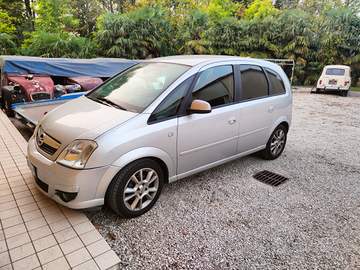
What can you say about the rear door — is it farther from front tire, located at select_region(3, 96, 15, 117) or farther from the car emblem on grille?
front tire, located at select_region(3, 96, 15, 117)

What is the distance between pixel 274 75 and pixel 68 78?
6.74 metres

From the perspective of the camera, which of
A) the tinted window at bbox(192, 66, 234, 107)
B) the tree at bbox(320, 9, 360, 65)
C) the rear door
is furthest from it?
the tree at bbox(320, 9, 360, 65)

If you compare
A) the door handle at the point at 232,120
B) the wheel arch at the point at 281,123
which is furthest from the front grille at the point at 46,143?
the wheel arch at the point at 281,123

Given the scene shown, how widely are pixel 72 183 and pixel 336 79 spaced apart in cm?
1618

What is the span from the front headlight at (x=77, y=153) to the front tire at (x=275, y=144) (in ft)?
10.5

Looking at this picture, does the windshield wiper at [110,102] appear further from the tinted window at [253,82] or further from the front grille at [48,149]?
the tinted window at [253,82]

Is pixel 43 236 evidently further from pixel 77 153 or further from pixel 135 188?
pixel 135 188

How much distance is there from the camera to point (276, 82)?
432cm

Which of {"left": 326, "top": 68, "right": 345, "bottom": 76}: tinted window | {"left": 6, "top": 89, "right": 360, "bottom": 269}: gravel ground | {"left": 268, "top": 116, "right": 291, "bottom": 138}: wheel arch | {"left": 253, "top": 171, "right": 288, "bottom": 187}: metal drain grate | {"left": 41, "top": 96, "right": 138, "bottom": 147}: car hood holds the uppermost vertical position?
{"left": 41, "top": 96, "right": 138, "bottom": 147}: car hood

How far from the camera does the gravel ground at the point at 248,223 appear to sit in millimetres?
2375

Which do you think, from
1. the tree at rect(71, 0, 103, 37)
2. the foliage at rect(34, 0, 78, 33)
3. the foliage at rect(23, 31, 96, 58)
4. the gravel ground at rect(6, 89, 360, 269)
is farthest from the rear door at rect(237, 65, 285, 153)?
the tree at rect(71, 0, 103, 37)

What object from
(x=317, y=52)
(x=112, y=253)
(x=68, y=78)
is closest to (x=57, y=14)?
(x=68, y=78)

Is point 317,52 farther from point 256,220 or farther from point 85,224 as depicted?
point 85,224

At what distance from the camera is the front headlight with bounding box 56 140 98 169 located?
2.42m
